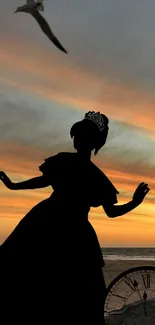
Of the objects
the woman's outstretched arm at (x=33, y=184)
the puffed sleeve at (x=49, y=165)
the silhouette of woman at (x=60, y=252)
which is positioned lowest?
the silhouette of woman at (x=60, y=252)

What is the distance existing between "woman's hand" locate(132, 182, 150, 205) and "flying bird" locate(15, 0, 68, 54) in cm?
623

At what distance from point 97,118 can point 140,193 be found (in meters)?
0.91

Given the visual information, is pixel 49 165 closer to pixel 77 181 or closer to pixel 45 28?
pixel 77 181

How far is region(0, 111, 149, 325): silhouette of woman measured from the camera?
18.3ft

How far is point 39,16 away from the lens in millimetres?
12133

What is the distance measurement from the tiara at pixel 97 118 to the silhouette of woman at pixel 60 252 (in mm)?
514

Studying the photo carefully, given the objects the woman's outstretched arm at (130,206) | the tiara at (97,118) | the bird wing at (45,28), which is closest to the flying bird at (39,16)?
the bird wing at (45,28)

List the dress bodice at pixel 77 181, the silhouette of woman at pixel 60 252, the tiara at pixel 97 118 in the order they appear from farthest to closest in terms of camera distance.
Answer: the tiara at pixel 97 118
the dress bodice at pixel 77 181
the silhouette of woman at pixel 60 252

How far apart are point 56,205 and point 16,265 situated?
68 centimetres

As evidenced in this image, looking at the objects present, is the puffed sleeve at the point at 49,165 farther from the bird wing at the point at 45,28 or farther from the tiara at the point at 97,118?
the bird wing at the point at 45,28

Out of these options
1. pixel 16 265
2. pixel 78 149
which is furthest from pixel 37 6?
pixel 16 265

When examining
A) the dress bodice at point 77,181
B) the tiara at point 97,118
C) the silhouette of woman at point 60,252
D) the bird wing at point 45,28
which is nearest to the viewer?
the silhouette of woman at point 60,252

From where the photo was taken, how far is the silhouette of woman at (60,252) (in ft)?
18.3

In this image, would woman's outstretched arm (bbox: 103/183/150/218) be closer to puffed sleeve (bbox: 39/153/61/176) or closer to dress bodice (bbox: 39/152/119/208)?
dress bodice (bbox: 39/152/119/208)
